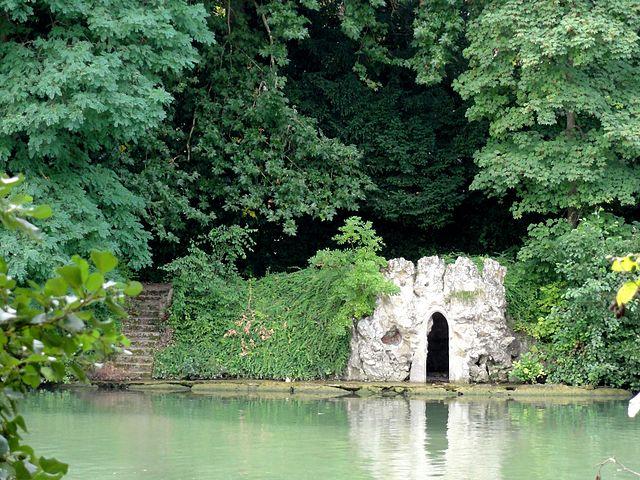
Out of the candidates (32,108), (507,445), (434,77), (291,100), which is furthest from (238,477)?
(291,100)

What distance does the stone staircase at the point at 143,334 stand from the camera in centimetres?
1811

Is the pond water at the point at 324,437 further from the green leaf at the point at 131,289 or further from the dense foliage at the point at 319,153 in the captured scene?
the green leaf at the point at 131,289

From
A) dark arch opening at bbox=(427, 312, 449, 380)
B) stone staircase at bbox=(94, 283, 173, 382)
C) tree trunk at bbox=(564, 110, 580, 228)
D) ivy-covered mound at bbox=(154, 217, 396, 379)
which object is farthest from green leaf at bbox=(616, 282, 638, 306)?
dark arch opening at bbox=(427, 312, 449, 380)

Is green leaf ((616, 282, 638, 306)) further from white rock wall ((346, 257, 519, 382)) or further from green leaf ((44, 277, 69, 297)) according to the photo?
white rock wall ((346, 257, 519, 382))

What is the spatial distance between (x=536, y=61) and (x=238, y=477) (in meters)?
10.2

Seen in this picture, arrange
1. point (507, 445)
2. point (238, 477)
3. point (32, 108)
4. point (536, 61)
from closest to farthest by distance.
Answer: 1. point (238, 477)
2. point (507, 445)
3. point (32, 108)
4. point (536, 61)

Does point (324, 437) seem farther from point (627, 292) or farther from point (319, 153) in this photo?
point (627, 292)

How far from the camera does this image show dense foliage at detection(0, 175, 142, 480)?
1.94 metres

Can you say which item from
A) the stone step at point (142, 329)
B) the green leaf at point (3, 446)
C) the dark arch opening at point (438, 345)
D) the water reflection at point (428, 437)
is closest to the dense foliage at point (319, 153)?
the stone step at point (142, 329)

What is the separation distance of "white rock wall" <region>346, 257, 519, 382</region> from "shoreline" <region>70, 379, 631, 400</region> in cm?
48

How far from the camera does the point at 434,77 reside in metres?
19.7

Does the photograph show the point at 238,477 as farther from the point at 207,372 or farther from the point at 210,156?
the point at 210,156

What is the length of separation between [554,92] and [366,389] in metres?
6.10

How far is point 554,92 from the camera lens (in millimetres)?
18219
